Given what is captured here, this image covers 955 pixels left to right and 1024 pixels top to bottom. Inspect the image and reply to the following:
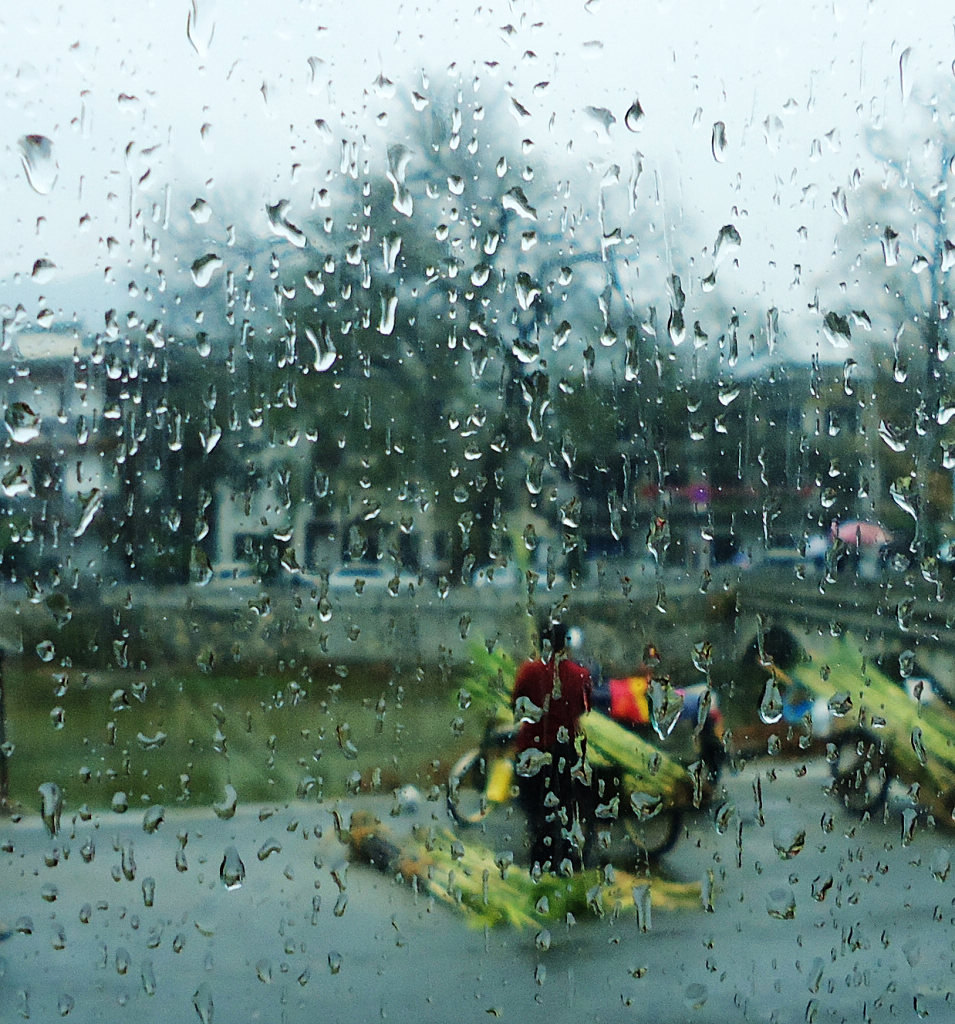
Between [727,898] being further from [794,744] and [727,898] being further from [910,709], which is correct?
[910,709]

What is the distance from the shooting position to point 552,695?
2.15 m

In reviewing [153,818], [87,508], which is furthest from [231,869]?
[87,508]

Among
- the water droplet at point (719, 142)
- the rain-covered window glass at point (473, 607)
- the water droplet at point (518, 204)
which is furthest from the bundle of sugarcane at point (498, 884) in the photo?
the water droplet at point (719, 142)

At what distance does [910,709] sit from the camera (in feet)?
7.36

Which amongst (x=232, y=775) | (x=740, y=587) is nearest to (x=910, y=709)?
(x=740, y=587)

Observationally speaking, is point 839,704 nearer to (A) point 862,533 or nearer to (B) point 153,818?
(A) point 862,533

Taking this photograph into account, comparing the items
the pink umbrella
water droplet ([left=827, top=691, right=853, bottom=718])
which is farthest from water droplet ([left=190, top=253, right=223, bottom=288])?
water droplet ([left=827, top=691, right=853, bottom=718])

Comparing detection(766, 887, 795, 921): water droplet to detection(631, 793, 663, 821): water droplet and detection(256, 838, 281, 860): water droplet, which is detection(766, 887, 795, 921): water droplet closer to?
detection(631, 793, 663, 821): water droplet

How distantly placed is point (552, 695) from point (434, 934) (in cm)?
53

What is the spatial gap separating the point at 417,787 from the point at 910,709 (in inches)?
41.3

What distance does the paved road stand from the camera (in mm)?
2039

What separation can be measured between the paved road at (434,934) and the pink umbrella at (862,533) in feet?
1.56

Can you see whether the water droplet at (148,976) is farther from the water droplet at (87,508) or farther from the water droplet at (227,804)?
the water droplet at (87,508)

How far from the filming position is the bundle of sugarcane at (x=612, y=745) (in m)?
2.12
